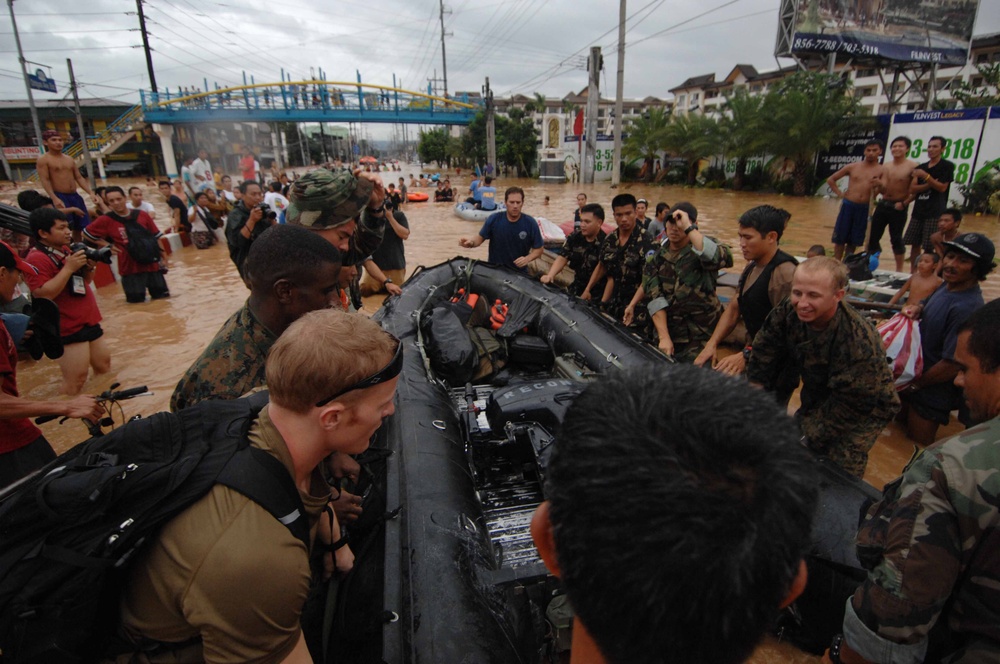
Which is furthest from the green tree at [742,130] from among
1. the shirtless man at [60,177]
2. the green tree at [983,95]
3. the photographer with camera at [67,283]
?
the photographer with camera at [67,283]

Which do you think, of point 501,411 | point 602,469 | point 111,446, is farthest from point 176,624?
point 501,411

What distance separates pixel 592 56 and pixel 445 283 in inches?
969

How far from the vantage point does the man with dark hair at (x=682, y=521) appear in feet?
1.69

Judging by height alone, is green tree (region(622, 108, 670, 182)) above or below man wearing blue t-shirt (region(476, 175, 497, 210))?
above

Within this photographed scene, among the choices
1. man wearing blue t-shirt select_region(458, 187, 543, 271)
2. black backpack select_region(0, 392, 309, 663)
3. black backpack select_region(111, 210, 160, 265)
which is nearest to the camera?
black backpack select_region(0, 392, 309, 663)

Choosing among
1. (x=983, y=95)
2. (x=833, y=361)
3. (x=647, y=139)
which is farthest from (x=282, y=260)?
(x=647, y=139)

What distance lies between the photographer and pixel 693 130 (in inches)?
1078

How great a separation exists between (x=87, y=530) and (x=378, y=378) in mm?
583

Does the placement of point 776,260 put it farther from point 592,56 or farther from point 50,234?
point 592,56

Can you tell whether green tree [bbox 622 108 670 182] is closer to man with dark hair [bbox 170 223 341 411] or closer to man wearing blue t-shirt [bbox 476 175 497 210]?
man wearing blue t-shirt [bbox 476 175 497 210]

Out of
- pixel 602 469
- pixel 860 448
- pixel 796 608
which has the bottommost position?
pixel 796 608

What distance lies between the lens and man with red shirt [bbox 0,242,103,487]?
1.97 metres

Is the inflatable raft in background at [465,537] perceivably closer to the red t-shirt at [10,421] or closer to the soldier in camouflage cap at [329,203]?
the soldier in camouflage cap at [329,203]

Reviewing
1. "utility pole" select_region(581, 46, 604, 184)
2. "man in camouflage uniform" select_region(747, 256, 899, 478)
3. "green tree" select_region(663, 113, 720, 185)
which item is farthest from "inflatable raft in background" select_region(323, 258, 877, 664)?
"green tree" select_region(663, 113, 720, 185)
